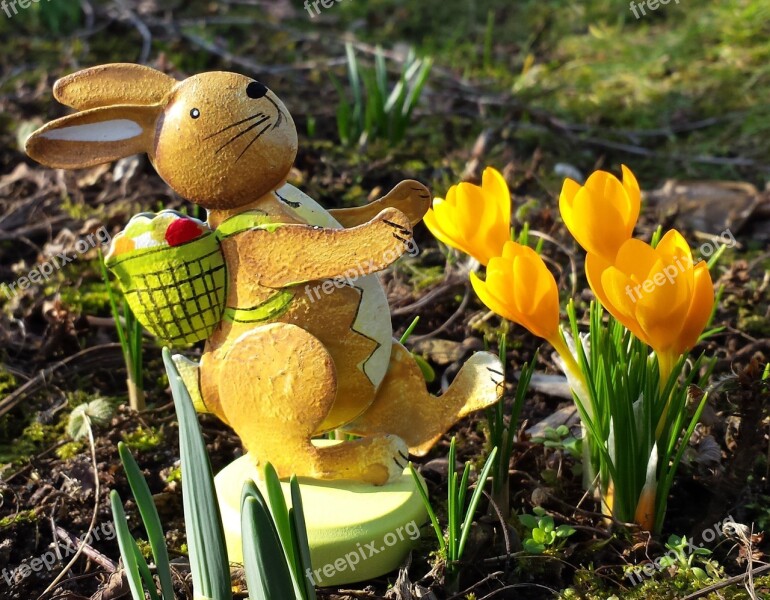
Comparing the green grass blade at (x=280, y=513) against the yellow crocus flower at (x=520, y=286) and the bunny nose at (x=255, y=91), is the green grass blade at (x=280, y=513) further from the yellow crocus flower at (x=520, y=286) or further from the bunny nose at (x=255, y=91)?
the bunny nose at (x=255, y=91)

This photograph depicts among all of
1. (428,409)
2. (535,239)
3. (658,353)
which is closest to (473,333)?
(535,239)

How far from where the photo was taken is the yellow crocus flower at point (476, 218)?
1767 millimetres

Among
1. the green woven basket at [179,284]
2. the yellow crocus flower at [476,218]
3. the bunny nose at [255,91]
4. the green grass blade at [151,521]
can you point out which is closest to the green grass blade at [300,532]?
the green grass blade at [151,521]

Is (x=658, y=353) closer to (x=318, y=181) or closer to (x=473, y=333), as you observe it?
(x=473, y=333)

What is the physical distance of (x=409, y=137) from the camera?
12.8 ft

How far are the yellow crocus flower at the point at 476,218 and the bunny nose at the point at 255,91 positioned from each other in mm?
407

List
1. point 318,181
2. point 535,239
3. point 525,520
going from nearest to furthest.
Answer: point 525,520, point 535,239, point 318,181

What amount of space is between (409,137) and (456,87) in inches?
25.8

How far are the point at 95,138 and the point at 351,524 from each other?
0.92 meters

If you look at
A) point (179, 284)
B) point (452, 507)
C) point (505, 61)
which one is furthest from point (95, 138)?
point (505, 61)

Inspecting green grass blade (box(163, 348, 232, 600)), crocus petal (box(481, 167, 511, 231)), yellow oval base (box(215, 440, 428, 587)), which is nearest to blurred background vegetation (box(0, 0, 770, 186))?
crocus petal (box(481, 167, 511, 231))

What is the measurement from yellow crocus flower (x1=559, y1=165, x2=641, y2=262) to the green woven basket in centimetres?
70

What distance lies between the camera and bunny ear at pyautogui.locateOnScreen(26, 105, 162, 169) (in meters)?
1.74

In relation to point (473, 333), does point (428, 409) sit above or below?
above
